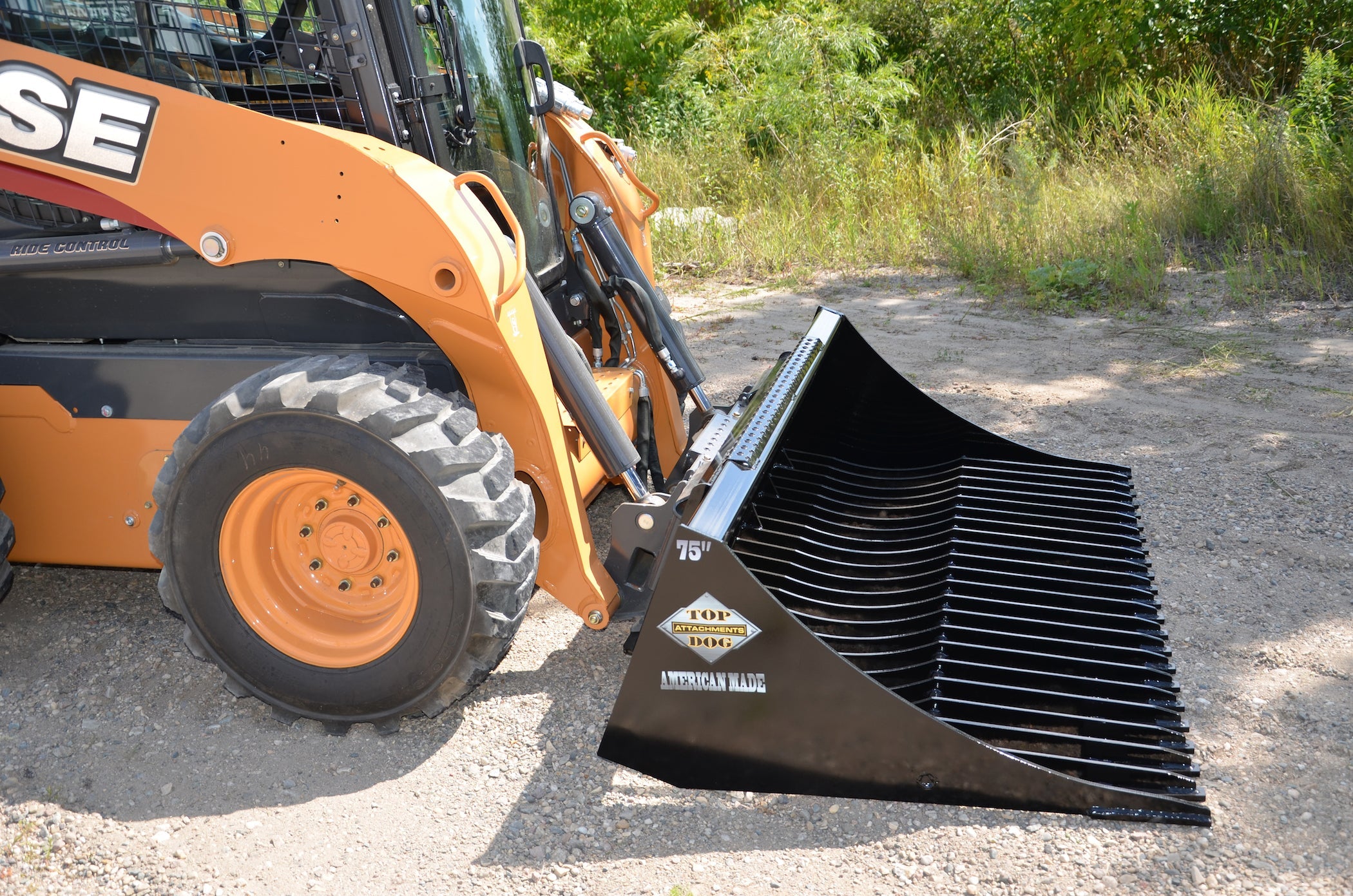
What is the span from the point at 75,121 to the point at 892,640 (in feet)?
7.91

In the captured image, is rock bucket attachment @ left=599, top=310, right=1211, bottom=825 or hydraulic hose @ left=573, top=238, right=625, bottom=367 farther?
hydraulic hose @ left=573, top=238, right=625, bottom=367

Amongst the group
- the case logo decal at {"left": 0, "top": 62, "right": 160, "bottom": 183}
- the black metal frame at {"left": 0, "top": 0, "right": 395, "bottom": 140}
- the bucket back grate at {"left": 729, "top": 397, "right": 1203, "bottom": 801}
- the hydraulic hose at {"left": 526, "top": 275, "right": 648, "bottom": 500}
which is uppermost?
the black metal frame at {"left": 0, "top": 0, "right": 395, "bottom": 140}

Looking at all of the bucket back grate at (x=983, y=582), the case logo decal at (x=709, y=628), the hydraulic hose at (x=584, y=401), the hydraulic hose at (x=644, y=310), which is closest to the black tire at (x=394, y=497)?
the hydraulic hose at (x=584, y=401)

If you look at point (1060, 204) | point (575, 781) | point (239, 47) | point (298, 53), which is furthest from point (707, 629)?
point (1060, 204)

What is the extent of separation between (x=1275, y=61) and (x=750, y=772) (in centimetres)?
931

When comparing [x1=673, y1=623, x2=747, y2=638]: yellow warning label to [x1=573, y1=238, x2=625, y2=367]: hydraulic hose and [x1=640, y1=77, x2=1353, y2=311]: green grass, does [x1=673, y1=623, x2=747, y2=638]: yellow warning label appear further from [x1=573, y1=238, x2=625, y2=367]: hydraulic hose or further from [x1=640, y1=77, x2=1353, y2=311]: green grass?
[x1=640, y1=77, x2=1353, y2=311]: green grass

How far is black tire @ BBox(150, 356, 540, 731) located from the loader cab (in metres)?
0.57

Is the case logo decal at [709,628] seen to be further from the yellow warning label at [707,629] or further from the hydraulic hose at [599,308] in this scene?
the hydraulic hose at [599,308]

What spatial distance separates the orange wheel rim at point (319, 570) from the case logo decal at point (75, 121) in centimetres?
88

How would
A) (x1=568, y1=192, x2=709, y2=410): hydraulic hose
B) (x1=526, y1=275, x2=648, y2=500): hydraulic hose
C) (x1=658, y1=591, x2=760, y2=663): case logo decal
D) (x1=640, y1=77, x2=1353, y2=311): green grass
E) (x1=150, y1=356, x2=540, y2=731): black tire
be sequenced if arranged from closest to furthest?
(x1=658, y1=591, x2=760, y2=663): case logo decal < (x1=150, y1=356, x2=540, y2=731): black tire < (x1=526, y1=275, x2=648, y2=500): hydraulic hose < (x1=568, y1=192, x2=709, y2=410): hydraulic hose < (x1=640, y1=77, x2=1353, y2=311): green grass

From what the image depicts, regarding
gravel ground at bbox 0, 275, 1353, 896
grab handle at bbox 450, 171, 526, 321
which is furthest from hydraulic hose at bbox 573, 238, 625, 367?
grab handle at bbox 450, 171, 526, 321

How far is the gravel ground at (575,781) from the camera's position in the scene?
2.30m

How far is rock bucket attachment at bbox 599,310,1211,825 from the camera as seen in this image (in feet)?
7.83

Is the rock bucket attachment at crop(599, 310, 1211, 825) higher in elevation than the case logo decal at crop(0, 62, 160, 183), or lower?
lower
